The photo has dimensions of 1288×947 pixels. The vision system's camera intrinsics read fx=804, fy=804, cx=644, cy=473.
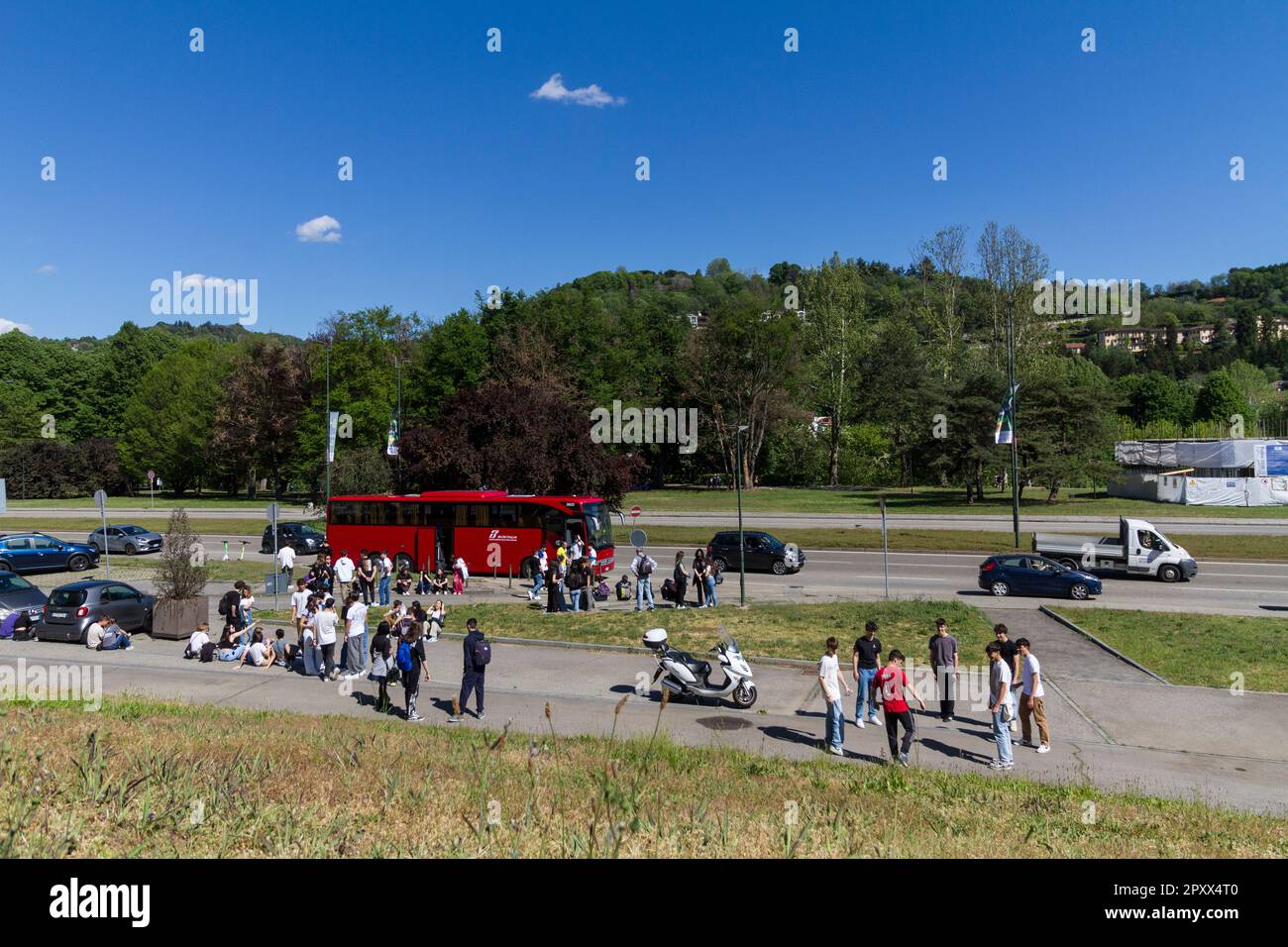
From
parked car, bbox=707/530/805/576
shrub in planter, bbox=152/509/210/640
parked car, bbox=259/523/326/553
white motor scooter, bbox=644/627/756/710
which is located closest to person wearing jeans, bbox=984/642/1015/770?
white motor scooter, bbox=644/627/756/710

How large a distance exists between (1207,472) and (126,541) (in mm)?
75621

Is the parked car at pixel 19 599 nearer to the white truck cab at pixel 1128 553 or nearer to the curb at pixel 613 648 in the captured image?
the curb at pixel 613 648

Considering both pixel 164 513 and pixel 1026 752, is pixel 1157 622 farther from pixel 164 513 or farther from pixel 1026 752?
pixel 164 513

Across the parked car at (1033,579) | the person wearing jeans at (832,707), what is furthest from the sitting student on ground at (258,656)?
the parked car at (1033,579)

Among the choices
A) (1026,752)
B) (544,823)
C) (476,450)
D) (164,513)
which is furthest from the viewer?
(164,513)

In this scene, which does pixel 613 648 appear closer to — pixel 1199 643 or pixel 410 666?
pixel 410 666

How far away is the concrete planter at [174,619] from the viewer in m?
20.0

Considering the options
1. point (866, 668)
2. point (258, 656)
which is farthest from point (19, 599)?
point (866, 668)

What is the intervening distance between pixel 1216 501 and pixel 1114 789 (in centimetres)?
5605

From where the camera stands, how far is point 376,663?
14211 millimetres

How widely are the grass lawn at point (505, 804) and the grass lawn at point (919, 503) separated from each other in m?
44.8

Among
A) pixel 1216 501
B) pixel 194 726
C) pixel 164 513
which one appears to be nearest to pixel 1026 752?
pixel 194 726

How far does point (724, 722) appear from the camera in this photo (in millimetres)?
13430
